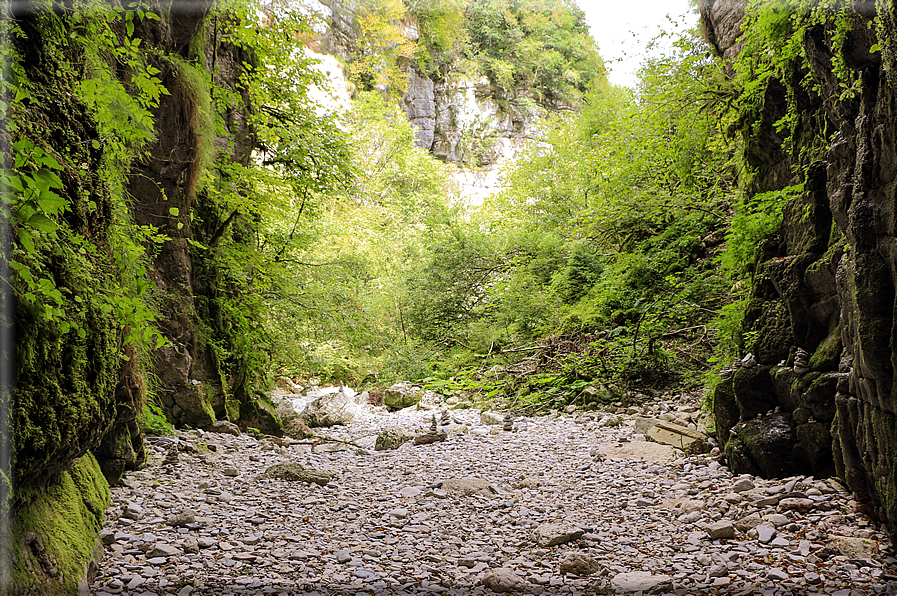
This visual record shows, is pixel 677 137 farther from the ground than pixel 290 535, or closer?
farther from the ground

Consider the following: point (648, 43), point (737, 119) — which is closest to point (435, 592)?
point (737, 119)

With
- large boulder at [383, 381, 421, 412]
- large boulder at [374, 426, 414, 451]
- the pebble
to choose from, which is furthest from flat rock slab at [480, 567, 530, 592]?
large boulder at [383, 381, 421, 412]

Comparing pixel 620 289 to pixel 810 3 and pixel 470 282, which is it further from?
pixel 810 3

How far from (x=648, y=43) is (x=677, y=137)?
202 inches

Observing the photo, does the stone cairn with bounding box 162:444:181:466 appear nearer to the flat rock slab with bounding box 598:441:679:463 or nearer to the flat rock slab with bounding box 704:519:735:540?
the flat rock slab with bounding box 598:441:679:463

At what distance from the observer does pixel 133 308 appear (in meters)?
3.24

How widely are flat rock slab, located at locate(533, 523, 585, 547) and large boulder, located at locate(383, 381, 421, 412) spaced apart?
7652 millimetres

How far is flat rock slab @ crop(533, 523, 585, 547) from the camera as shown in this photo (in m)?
3.68

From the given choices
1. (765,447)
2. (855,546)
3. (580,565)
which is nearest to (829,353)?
(765,447)

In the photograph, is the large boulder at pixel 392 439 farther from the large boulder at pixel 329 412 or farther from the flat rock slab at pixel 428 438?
the large boulder at pixel 329 412

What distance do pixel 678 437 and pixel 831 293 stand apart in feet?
8.26

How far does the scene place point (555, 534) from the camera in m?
3.72

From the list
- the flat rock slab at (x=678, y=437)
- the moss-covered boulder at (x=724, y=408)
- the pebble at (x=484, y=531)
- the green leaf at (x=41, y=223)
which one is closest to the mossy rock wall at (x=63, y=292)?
the green leaf at (x=41, y=223)

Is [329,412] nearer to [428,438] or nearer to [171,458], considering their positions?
[428,438]
